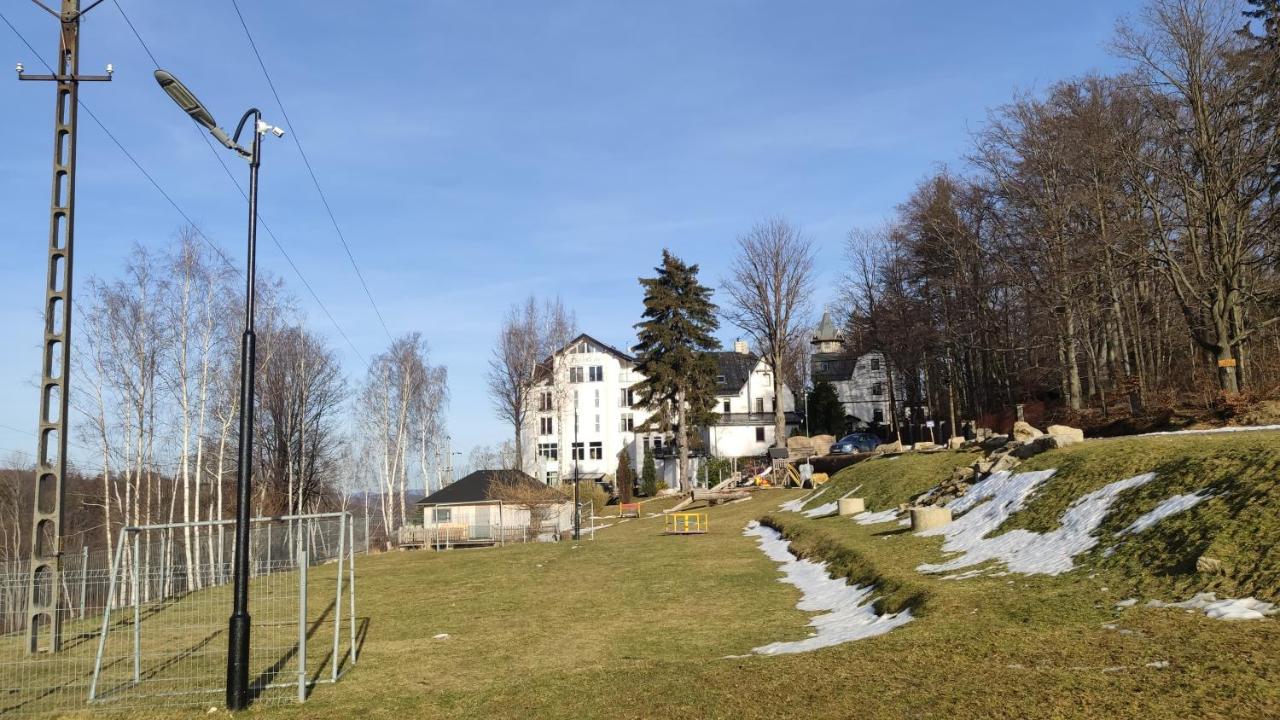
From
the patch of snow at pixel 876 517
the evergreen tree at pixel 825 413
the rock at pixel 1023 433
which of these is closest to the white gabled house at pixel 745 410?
the evergreen tree at pixel 825 413

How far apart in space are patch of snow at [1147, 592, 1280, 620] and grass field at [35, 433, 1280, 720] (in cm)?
22

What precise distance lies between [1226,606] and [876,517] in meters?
17.3

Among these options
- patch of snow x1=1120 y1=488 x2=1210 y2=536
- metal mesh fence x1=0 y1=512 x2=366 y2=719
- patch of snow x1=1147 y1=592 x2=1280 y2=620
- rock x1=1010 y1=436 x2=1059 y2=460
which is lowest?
metal mesh fence x1=0 y1=512 x2=366 y2=719

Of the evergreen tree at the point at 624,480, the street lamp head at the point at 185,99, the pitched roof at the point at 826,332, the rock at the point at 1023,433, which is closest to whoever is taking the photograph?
the street lamp head at the point at 185,99

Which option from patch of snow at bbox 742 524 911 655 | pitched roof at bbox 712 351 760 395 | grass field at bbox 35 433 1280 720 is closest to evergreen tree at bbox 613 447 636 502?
pitched roof at bbox 712 351 760 395

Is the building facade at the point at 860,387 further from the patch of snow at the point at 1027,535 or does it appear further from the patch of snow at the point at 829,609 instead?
the patch of snow at the point at 1027,535

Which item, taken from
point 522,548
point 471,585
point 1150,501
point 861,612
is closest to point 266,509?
point 522,548

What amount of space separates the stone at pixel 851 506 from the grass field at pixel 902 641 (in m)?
6.88

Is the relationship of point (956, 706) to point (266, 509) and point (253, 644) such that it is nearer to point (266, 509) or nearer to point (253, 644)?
point (253, 644)

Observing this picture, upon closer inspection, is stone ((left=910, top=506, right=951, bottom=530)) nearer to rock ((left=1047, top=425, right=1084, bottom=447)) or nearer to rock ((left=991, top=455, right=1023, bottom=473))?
rock ((left=991, top=455, right=1023, bottom=473))

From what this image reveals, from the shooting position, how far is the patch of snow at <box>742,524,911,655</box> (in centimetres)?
1234

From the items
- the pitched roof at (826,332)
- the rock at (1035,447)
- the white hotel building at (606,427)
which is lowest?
the rock at (1035,447)

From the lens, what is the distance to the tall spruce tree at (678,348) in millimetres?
57156

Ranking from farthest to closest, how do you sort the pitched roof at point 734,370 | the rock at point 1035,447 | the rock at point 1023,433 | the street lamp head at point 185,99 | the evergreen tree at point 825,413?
the pitched roof at point 734,370
the evergreen tree at point 825,413
the rock at point 1023,433
the rock at point 1035,447
the street lamp head at point 185,99
